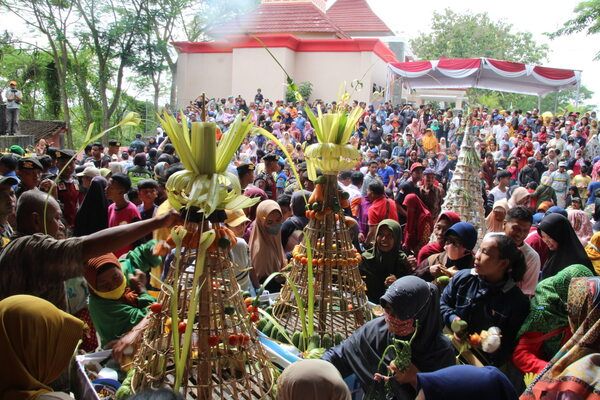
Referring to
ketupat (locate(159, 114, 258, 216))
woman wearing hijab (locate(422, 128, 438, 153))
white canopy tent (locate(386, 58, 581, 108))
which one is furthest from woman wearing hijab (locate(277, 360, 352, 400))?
white canopy tent (locate(386, 58, 581, 108))

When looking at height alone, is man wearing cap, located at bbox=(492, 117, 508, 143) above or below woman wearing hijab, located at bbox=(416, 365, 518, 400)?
above

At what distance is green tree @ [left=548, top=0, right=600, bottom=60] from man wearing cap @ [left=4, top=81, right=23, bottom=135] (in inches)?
665

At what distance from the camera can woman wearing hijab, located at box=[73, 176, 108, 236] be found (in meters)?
4.91

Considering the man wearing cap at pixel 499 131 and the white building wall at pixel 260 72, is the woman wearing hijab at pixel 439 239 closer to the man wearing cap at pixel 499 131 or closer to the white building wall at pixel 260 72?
the man wearing cap at pixel 499 131

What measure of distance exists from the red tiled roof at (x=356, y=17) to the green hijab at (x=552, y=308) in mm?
27202

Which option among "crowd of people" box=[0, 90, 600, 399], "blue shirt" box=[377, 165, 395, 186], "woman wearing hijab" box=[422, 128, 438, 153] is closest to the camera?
"crowd of people" box=[0, 90, 600, 399]

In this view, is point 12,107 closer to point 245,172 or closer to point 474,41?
point 245,172

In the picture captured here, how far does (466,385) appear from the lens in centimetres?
172

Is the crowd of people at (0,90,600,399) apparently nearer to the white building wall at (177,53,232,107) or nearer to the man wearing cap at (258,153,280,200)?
the man wearing cap at (258,153,280,200)

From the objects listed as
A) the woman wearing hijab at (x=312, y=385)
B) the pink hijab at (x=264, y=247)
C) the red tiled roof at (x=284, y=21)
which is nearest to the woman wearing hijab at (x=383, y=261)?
the pink hijab at (x=264, y=247)

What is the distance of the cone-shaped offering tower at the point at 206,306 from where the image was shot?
6.88ft

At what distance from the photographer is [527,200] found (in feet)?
21.4

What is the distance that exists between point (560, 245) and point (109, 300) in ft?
10.1

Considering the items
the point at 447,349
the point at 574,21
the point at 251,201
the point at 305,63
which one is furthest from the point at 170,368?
the point at 305,63
